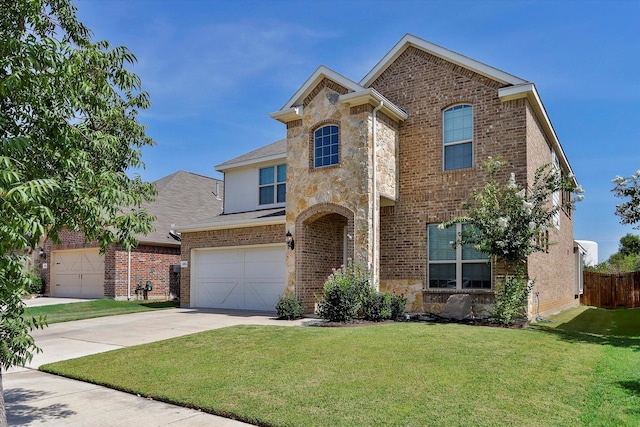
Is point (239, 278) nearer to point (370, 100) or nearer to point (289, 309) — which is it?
point (289, 309)

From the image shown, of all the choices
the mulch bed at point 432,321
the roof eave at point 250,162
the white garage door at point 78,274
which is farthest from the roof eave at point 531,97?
the white garage door at point 78,274

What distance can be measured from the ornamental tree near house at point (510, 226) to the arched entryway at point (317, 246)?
143 inches

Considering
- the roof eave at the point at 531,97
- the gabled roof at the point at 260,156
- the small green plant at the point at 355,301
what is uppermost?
the roof eave at the point at 531,97

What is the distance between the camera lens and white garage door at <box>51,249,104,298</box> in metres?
23.0

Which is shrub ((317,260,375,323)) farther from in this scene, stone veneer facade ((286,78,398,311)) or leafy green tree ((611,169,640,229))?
leafy green tree ((611,169,640,229))

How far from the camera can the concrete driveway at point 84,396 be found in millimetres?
5742

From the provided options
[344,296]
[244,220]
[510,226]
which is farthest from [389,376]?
[244,220]

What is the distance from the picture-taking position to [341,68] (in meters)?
15.7

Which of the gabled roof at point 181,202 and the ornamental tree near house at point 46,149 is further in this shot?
the gabled roof at point 181,202

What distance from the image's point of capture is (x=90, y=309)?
1875 cm

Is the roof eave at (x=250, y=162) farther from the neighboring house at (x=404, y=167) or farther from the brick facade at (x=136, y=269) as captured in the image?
the brick facade at (x=136, y=269)

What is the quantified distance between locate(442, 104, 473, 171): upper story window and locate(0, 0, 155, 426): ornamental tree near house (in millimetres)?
10980

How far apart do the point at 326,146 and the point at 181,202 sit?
1376cm

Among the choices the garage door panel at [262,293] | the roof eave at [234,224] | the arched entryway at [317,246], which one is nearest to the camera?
the arched entryway at [317,246]
